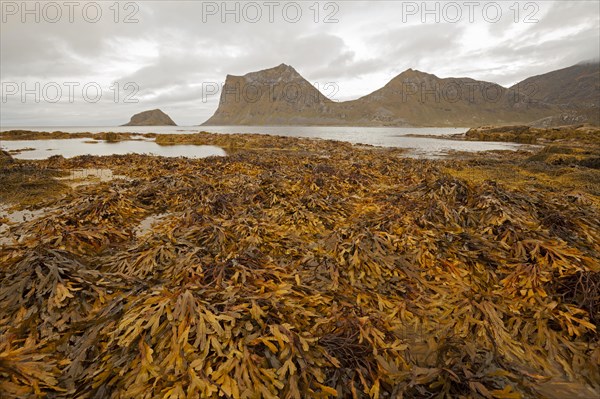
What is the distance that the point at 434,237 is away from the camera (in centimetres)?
455

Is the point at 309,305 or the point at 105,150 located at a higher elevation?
the point at 105,150

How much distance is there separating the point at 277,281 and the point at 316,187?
4.58 meters

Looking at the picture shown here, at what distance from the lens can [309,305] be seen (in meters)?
3.21

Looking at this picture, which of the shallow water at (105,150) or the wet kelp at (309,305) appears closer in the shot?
the wet kelp at (309,305)

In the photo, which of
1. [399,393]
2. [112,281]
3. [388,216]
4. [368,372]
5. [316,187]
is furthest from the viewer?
[316,187]

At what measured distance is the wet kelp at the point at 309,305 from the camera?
2.17 metres

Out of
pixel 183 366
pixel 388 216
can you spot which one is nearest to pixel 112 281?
pixel 183 366

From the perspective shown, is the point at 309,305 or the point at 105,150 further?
the point at 105,150

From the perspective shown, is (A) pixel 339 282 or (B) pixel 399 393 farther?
(A) pixel 339 282

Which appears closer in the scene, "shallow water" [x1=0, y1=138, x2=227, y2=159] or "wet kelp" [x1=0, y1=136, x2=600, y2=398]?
"wet kelp" [x1=0, y1=136, x2=600, y2=398]

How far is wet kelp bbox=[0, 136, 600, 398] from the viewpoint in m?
2.17

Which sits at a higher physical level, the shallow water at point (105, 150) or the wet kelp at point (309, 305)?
the shallow water at point (105, 150)

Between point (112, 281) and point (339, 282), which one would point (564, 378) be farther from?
point (112, 281)

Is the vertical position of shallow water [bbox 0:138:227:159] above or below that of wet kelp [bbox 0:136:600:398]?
above
